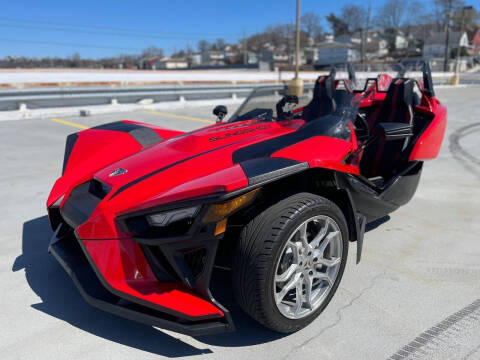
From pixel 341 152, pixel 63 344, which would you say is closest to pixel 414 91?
pixel 341 152

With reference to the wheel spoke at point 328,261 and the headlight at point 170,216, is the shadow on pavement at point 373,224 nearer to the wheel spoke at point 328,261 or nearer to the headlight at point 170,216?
the wheel spoke at point 328,261

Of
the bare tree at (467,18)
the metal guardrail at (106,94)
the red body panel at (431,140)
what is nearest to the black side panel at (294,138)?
the red body panel at (431,140)

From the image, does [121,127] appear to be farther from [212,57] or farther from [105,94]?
[212,57]

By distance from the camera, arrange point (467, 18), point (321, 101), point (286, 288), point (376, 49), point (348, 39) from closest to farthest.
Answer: point (286, 288), point (321, 101), point (467, 18), point (376, 49), point (348, 39)

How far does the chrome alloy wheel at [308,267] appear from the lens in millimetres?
2062

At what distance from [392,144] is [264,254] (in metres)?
2.47

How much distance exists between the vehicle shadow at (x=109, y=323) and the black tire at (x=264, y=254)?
0.23 metres

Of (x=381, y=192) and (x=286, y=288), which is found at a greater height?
(x=381, y=192)

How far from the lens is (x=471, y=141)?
7375mm

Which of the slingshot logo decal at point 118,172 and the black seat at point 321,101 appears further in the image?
the black seat at point 321,101

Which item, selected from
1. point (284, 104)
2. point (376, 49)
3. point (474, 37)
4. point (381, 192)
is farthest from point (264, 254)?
point (474, 37)

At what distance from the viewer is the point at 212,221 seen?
1817 millimetres

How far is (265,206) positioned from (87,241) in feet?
2.86

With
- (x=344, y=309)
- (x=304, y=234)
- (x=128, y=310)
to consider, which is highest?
(x=304, y=234)
